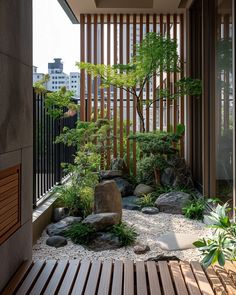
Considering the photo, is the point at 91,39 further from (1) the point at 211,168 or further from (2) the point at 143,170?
(1) the point at 211,168

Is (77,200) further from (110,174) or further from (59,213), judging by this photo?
(110,174)

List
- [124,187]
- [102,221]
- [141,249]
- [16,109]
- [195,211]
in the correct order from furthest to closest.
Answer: [124,187] → [195,211] → [102,221] → [141,249] → [16,109]

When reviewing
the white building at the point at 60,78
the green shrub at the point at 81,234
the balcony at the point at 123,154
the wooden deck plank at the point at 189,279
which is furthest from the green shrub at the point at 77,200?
the wooden deck plank at the point at 189,279

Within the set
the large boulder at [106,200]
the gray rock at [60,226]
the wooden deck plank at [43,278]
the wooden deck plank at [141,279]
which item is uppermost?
the large boulder at [106,200]

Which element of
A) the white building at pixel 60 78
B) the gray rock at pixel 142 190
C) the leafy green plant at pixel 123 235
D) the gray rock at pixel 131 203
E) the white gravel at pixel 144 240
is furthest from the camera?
the white building at pixel 60 78

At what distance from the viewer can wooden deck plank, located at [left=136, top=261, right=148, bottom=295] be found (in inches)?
86.3

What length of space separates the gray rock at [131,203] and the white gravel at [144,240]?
0.20m

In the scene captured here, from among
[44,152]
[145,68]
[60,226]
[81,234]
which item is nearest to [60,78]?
[145,68]

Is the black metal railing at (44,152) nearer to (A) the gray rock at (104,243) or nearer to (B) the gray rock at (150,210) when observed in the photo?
(A) the gray rock at (104,243)

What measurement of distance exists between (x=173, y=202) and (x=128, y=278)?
3175 millimetres

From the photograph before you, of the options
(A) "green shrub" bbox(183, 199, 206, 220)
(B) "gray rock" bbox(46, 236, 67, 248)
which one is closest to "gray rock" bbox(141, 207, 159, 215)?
(A) "green shrub" bbox(183, 199, 206, 220)

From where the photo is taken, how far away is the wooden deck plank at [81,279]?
2.20m

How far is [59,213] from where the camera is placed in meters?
4.93

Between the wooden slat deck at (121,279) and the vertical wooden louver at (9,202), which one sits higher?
the vertical wooden louver at (9,202)
